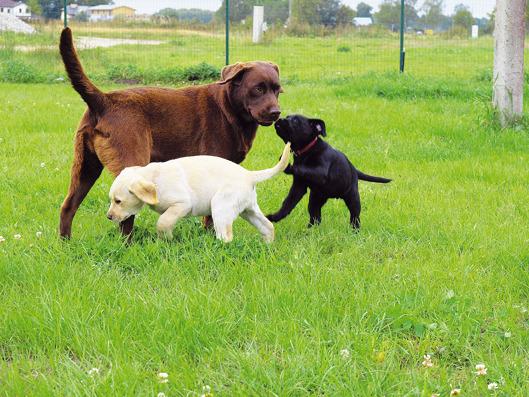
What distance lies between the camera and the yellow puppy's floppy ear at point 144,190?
170 inches

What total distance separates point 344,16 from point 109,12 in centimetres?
779

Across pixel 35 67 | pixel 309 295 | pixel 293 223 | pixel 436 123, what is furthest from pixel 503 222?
pixel 35 67

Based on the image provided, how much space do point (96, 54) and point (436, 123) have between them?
38.9ft

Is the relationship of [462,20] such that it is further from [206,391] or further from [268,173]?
[206,391]

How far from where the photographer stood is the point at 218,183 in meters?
4.57

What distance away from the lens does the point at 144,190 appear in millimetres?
4332

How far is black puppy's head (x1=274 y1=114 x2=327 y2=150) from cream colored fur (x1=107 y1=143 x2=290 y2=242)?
547mm

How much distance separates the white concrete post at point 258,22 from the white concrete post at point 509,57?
45.5ft

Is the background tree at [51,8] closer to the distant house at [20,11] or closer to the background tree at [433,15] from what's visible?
the distant house at [20,11]

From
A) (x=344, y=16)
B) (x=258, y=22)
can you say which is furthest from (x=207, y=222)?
(x=344, y=16)

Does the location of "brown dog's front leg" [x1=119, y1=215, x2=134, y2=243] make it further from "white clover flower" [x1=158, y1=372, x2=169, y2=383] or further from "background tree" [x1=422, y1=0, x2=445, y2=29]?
"background tree" [x1=422, y1=0, x2=445, y2=29]

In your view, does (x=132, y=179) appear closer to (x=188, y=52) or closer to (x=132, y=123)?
(x=132, y=123)

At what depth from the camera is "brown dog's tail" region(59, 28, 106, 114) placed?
459 cm

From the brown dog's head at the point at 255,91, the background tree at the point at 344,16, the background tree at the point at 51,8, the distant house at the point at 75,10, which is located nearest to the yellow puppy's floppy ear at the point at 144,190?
the brown dog's head at the point at 255,91
